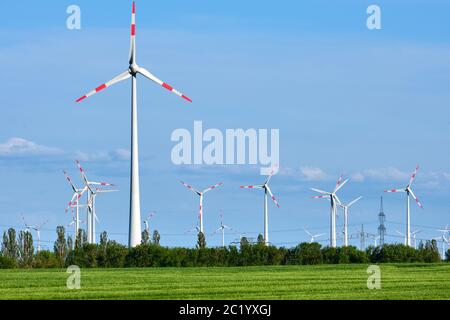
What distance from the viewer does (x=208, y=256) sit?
91.7 m

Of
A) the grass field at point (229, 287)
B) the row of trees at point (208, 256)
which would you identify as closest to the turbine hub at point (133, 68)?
the row of trees at point (208, 256)

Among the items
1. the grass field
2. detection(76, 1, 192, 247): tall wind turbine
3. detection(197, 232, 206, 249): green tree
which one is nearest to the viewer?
the grass field

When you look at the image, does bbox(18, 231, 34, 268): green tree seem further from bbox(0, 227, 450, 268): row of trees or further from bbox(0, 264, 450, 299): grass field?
bbox(0, 264, 450, 299): grass field

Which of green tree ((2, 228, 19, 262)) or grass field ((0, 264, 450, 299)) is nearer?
grass field ((0, 264, 450, 299))

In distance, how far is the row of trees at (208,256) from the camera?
281ft

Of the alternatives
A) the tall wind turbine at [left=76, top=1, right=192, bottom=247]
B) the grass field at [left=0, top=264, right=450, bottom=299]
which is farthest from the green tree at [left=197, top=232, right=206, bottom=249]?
the grass field at [left=0, top=264, right=450, bottom=299]

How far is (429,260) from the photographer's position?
10106cm

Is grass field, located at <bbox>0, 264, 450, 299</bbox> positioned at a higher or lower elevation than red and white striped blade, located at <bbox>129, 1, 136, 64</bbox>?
lower

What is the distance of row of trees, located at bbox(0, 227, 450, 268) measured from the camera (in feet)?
281

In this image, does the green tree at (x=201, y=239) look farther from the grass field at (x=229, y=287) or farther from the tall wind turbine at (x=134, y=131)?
the grass field at (x=229, y=287)

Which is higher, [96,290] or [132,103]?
[132,103]
